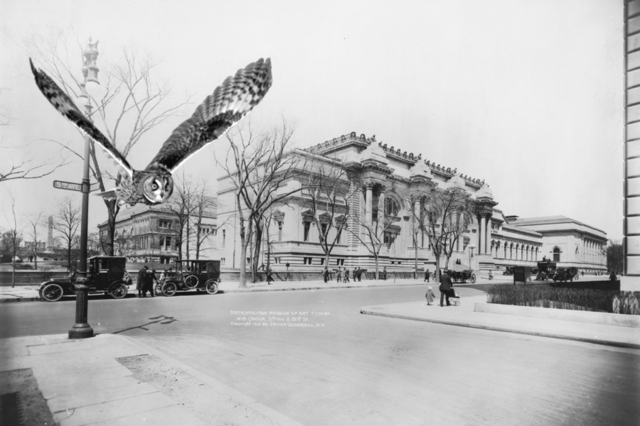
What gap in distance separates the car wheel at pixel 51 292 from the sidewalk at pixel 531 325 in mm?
12591

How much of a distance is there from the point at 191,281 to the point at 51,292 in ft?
21.6

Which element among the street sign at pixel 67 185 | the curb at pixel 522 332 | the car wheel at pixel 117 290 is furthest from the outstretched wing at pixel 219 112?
the car wheel at pixel 117 290

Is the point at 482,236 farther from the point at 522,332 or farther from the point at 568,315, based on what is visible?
the point at 522,332

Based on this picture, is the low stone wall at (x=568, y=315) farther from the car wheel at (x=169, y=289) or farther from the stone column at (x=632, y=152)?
the car wheel at (x=169, y=289)

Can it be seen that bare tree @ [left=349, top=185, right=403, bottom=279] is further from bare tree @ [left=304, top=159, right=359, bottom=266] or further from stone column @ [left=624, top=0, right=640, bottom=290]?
Answer: stone column @ [left=624, top=0, right=640, bottom=290]

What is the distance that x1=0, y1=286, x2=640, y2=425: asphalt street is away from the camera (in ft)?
17.1

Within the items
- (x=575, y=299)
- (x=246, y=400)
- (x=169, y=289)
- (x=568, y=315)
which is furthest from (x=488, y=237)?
(x=246, y=400)

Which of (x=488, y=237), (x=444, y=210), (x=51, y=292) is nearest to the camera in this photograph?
(x=51, y=292)

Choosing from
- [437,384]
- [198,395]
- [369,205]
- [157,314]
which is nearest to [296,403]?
[198,395]

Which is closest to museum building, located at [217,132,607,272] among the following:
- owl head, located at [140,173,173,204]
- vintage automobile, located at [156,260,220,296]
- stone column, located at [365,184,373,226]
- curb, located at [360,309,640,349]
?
stone column, located at [365,184,373,226]

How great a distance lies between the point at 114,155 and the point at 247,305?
13.9 meters

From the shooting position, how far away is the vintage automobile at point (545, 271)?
4766 cm

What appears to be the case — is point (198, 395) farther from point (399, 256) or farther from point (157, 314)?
point (399, 256)

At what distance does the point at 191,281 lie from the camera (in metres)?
22.2
